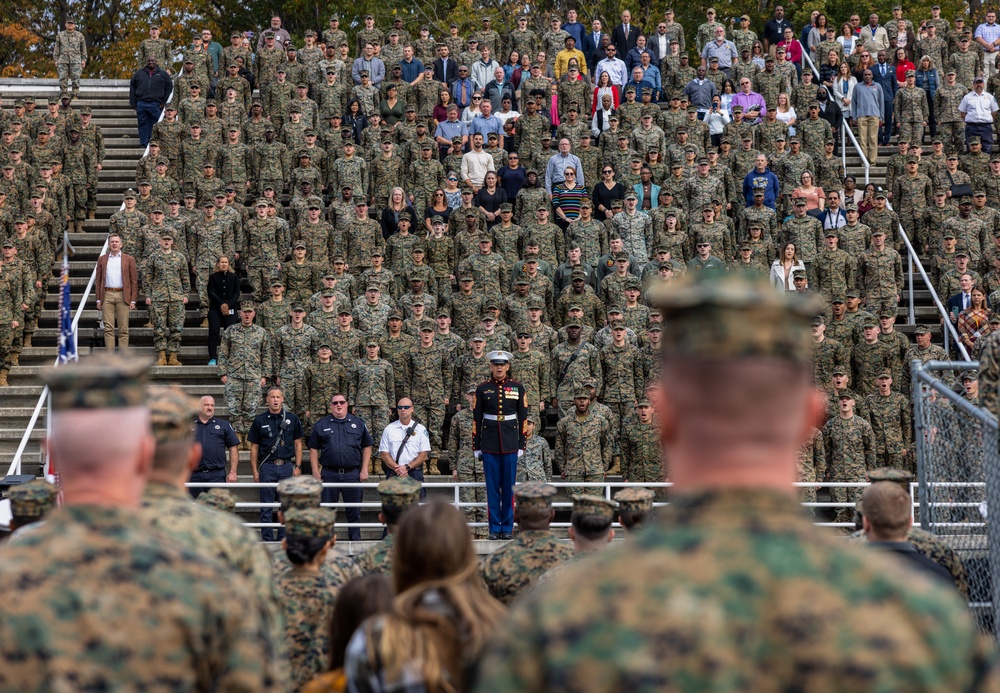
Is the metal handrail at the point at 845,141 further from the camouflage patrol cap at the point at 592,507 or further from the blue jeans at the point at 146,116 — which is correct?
the camouflage patrol cap at the point at 592,507

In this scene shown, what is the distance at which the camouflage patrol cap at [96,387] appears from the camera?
2.87 meters

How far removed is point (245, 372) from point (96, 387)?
13.6 metres

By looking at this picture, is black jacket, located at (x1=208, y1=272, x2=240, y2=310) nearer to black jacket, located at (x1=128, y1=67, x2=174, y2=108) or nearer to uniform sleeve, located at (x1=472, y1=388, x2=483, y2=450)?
uniform sleeve, located at (x1=472, y1=388, x2=483, y2=450)

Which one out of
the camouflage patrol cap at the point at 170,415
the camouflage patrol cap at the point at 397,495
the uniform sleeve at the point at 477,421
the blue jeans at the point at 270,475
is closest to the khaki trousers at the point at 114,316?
the blue jeans at the point at 270,475

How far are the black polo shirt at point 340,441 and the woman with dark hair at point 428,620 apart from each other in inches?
428

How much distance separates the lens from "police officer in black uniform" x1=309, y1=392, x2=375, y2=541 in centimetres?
1476

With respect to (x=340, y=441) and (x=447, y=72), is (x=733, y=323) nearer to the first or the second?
(x=340, y=441)

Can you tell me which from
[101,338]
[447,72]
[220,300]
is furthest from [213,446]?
[447,72]

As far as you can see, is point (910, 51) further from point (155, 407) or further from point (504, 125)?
point (155, 407)

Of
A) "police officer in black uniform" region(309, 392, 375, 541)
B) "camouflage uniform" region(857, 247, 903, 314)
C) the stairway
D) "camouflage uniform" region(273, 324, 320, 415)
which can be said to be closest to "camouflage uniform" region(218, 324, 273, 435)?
"camouflage uniform" region(273, 324, 320, 415)

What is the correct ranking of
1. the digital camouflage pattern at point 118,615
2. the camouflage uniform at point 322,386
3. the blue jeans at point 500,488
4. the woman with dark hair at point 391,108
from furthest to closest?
the woman with dark hair at point 391,108 < the camouflage uniform at point 322,386 < the blue jeans at point 500,488 < the digital camouflage pattern at point 118,615

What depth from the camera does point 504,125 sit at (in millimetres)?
21891

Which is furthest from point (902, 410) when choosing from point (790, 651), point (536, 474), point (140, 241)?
point (790, 651)

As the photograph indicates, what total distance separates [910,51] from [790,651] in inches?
966
